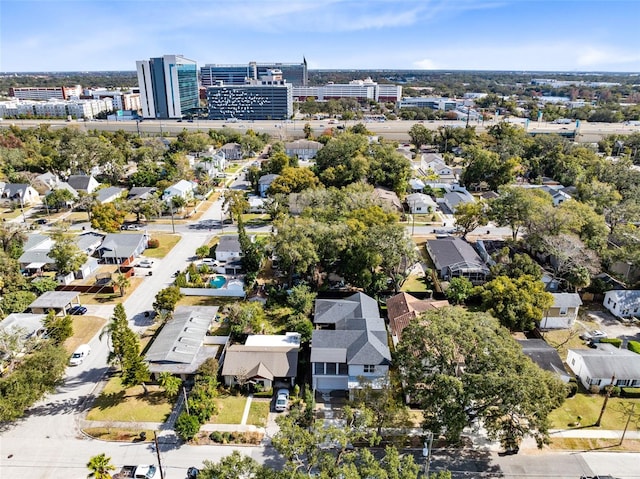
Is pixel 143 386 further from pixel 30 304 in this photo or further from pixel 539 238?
pixel 539 238

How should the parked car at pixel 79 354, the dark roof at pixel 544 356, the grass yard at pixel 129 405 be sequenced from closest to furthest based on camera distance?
the grass yard at pixel 129 405 → the dark roof at pixel 544 356 → the parked car at pixel 79 354

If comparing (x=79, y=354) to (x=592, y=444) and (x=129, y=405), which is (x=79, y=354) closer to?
(x=129, y=405)

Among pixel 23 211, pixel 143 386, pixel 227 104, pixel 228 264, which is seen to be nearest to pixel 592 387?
pixel 143 386

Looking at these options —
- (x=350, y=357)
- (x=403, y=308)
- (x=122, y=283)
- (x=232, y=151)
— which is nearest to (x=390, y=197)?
(x=403, y=308)

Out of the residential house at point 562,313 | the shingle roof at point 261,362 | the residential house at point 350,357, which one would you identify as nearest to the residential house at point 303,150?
the residential house at point 562,313

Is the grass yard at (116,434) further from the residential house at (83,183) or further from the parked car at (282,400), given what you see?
the residential house at (83,183)

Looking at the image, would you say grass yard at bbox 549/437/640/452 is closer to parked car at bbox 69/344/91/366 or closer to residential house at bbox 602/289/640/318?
residential house at bbox 602/289/640/318

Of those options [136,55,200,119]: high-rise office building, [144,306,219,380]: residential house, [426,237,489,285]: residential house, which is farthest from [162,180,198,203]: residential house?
[136,55,200,119]: high-rise office building
